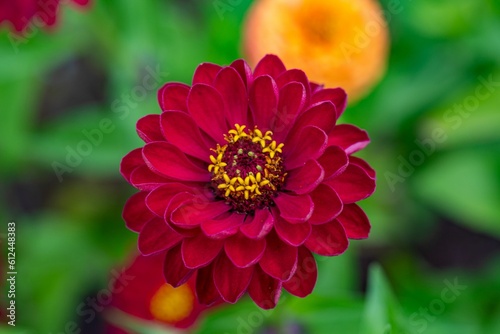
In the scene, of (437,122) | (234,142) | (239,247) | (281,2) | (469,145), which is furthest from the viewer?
(469,145)

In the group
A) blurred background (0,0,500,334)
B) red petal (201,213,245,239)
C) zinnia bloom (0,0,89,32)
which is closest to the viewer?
red petal (201,213,245,239)

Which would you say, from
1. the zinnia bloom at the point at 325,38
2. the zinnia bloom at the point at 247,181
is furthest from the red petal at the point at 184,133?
the zinnia bloom at the point at 325,38

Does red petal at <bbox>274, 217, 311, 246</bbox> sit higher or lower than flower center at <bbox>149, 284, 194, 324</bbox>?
higher

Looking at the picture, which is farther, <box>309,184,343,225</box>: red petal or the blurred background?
the blurred background

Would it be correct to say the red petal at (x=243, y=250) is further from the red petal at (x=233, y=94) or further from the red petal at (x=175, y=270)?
the red petal at (x=233, y=94)

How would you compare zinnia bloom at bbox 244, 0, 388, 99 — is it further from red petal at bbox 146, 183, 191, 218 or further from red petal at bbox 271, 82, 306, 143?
red petal at bbox 146, 183, 191, 218

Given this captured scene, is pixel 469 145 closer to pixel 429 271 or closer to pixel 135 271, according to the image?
pixel 429 271

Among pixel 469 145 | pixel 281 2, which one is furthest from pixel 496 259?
pixel 281 2

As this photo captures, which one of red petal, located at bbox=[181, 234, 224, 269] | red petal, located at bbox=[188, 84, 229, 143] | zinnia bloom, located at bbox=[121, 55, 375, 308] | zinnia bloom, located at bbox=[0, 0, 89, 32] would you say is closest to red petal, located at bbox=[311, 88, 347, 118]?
zinnia bloom, located at bbox=[121, 55, 375, 308]
